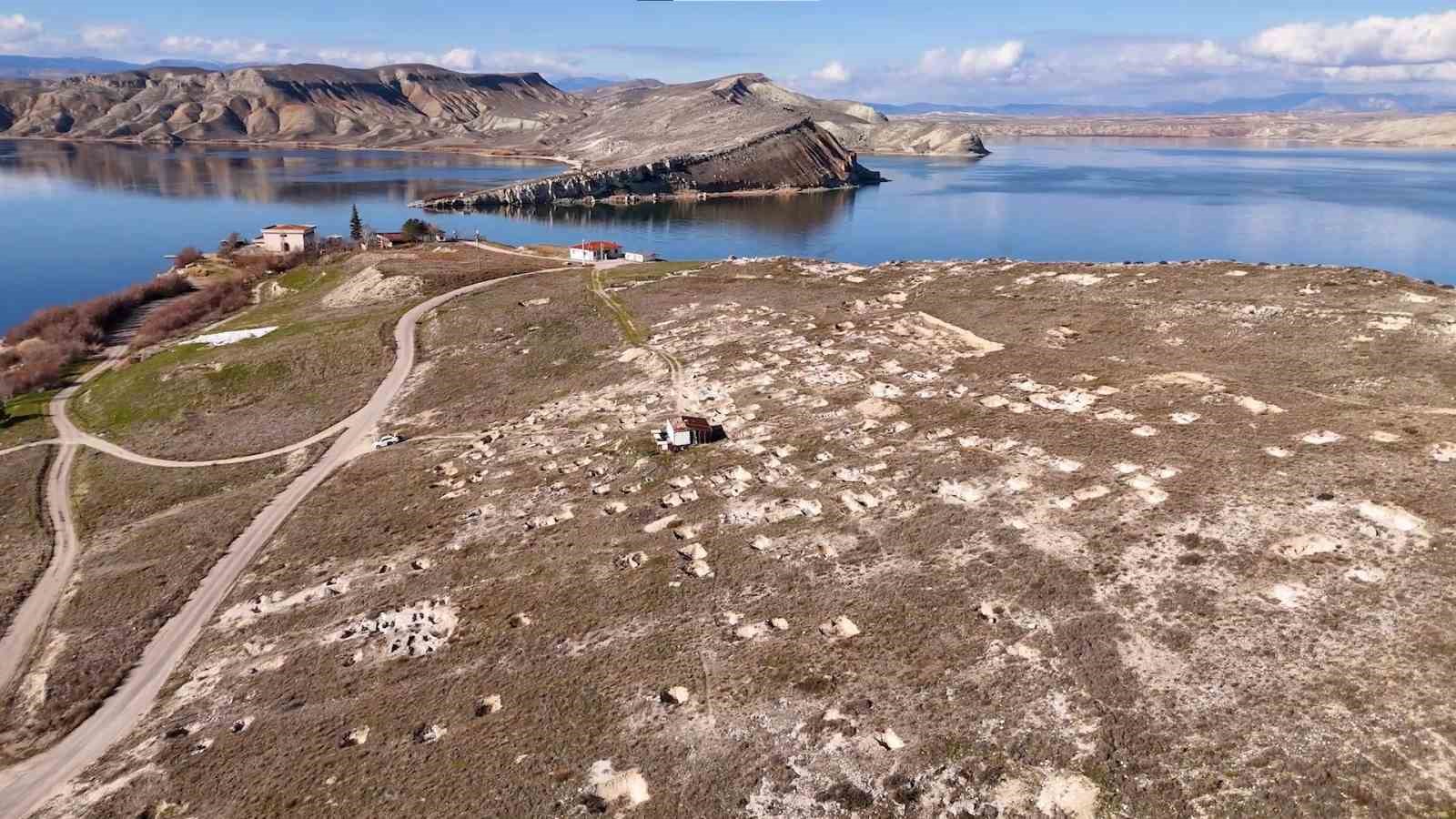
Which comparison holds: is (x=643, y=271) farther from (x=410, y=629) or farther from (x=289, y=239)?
(x=289, y=239)

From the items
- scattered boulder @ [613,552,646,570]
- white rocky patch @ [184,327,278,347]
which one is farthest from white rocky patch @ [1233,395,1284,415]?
white rocky patch @ [184,327,278,347]

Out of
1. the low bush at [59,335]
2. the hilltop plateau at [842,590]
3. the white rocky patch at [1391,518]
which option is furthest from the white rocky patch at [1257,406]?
the low bush at [59,335]

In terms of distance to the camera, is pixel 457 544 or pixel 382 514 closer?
pixel 457 544

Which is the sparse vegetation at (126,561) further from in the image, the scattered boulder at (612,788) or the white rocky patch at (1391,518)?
the white rocky patch at (1391,518)

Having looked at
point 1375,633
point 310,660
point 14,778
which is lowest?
point 14,778

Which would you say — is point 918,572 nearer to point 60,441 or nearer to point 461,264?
point 60,441

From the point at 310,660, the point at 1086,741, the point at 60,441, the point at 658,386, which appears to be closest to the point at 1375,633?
the point at 1086,741

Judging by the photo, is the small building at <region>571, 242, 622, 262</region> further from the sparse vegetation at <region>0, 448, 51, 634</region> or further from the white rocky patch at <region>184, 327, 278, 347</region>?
the sparse vegetation at <region>0, 448, 51, 634</region>
